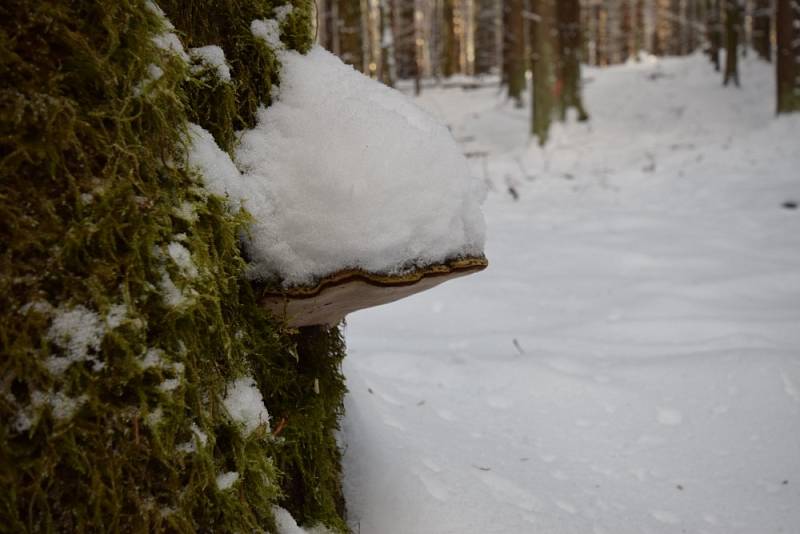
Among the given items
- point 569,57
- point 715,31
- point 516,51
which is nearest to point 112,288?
point 569,57

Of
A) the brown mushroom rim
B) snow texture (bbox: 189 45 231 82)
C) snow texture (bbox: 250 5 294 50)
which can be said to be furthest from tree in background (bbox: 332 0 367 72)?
the brown mushroom rim

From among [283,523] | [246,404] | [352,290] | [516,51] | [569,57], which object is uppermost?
[516,51]

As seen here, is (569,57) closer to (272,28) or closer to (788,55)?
(788,55)

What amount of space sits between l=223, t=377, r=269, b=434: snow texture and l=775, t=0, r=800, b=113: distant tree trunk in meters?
13.2

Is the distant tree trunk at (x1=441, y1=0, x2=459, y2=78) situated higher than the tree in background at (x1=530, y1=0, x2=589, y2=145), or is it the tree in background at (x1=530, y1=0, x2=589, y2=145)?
the distant tree trunk at (x1=441, y1=0, x2=459, y2=78)

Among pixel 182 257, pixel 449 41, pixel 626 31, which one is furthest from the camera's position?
pixel 626 31

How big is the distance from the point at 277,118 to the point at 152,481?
82 centimetres

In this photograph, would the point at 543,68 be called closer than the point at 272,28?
No

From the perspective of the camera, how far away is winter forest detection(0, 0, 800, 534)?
0.86 metres

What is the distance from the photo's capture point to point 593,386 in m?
2.86

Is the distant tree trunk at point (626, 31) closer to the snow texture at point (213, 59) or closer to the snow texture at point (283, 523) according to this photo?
the snow texture at point (213, 59)

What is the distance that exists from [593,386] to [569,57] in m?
11.9

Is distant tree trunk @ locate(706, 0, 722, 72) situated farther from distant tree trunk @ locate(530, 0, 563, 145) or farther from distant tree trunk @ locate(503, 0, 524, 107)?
distant tree trunk @ locate(530, 0, 563, 145)

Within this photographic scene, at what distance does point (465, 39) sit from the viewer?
Answer: 30750mm
